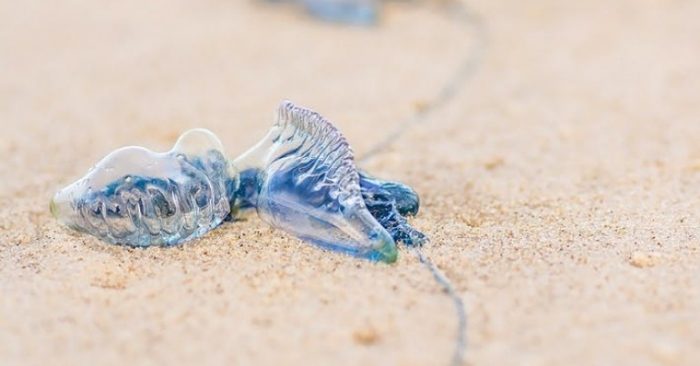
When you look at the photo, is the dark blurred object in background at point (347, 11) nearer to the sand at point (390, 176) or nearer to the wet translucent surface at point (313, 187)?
the sand at point (390, 176)

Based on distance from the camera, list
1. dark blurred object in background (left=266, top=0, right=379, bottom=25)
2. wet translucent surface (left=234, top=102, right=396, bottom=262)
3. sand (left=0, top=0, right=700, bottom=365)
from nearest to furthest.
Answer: sand (left=0, top=0, right=700, bottom=365), wet translucent surface (left=234, top=102, right=396, bottom=262), dark blurred object in background (left=266, top=0, right=379, bottom=25)

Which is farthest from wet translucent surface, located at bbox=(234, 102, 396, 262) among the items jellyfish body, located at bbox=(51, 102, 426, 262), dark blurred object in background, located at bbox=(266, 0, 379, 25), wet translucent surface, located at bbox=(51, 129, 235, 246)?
dark blurred object in background, located at bbox=(266, 0, 379, 25)

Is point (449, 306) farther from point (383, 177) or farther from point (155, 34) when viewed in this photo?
point (155, 34)

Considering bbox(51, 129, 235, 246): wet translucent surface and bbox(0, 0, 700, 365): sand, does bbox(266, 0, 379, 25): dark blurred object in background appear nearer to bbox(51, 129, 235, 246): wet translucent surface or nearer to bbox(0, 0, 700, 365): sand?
bbox(0, 0, 700, 365): sand

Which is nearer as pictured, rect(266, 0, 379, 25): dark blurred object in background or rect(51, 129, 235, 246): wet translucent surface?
rect(51, 129, 235, 246): wet translucent surface

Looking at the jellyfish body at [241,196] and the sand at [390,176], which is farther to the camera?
the jellyfish body at [241,196]

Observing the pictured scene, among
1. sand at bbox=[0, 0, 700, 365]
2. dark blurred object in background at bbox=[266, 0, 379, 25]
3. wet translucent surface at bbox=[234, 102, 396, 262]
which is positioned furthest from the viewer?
dark blurred object in background at bbox=[266, 0, 379, 25]

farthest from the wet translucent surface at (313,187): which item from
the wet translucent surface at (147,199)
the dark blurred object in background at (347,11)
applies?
the dark blurred object in background at (347,11)
